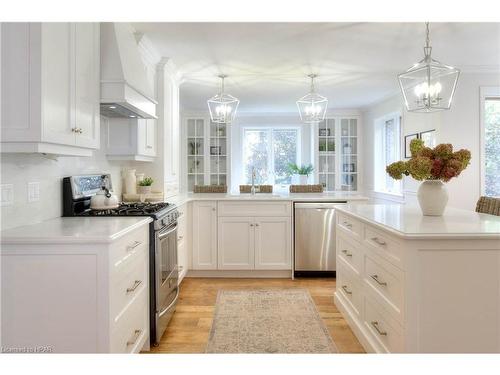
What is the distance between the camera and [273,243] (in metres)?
4.07

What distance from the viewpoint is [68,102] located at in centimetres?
193

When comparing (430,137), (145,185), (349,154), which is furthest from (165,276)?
(349,154)

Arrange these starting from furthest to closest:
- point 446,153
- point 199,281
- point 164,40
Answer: point 199,281 → point 164,40 → point 446,153

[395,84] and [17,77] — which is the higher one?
[395,84]

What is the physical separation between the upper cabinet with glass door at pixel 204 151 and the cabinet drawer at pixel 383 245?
4980 millimetres

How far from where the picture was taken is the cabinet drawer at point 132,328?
5.84 feet

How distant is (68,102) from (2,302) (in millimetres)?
1045

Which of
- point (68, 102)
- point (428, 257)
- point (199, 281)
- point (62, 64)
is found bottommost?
point (199, 281)

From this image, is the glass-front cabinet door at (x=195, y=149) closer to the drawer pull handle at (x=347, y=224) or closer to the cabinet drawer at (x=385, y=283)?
the drawer pull handle at (x=347, y=224)

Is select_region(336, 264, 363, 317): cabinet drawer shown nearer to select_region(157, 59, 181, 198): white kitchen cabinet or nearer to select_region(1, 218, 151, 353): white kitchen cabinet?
select_region(1, 218, 151, 353): white kitchen cabinet

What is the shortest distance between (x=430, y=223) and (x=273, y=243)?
2225 millimetres

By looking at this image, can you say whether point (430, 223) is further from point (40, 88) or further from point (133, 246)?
point (40, 88)
